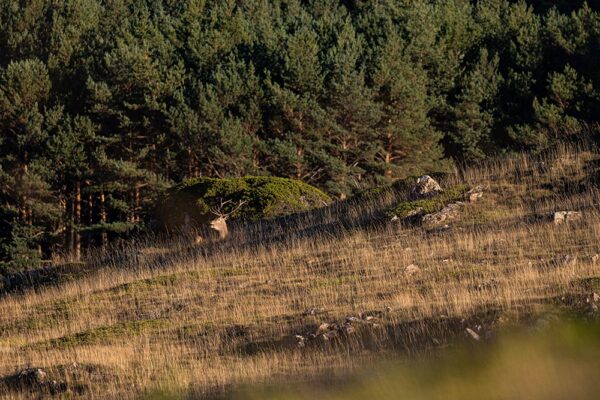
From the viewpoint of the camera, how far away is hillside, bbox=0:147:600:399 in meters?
11.1

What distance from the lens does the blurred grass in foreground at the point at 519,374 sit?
5367 millimetres

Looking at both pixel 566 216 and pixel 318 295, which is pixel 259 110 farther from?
pixel 318 295

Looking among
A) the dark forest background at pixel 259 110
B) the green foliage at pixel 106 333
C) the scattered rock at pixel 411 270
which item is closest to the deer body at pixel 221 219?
the green foliage at pixel 106 333

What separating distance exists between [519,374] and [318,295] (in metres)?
8.87

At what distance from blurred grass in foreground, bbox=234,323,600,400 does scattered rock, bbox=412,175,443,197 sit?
13612 mm

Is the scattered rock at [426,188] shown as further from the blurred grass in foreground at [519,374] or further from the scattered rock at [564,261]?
the blurred grass in foreground at [519,374]

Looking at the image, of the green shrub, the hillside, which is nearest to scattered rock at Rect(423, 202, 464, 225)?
the hillside

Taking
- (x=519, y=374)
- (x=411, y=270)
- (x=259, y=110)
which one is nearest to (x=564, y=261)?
(x=411, y=270)

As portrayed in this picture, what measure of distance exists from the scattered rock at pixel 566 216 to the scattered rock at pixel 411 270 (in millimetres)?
2356

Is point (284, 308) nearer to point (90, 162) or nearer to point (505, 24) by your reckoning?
point (90, 162)

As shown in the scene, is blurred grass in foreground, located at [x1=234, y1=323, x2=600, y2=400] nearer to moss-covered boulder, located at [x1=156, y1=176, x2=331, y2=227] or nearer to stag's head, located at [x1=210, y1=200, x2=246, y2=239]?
stag's head, located at [x1=210, y1=200, x2=246, y2=239]

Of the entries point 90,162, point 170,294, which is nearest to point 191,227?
point 170,294

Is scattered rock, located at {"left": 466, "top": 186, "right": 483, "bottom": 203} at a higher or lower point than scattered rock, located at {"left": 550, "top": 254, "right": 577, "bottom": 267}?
higher

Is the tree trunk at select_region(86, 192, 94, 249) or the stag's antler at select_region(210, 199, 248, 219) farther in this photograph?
the tree trunk at select_region(86, 192, 94, 249)
